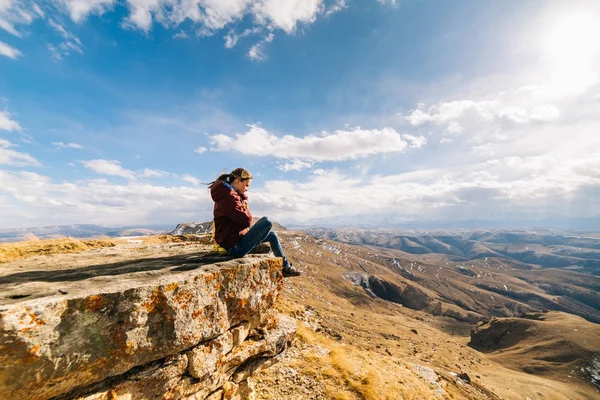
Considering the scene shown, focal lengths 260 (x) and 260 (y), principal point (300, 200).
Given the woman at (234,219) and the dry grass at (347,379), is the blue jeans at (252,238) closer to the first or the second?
the woman at (234,219)

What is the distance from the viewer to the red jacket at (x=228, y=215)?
9.92 m

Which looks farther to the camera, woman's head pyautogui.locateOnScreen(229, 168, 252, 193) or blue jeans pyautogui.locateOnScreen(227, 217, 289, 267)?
woman's head pyautogui.locateOnScreen(229, 168, 252, 193)

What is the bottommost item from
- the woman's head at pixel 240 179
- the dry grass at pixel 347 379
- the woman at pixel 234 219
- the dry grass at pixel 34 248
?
the dry grass at pixel 347 379

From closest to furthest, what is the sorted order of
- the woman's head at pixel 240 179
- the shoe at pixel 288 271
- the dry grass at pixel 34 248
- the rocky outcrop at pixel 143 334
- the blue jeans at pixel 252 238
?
the rocky outcrop at pixel 143 334 → the blue jeans at pixel 252 238 → the woman's head at pixel 240 179 → the shoe at pixel 288 271 → the dry grass at pixel 34 248

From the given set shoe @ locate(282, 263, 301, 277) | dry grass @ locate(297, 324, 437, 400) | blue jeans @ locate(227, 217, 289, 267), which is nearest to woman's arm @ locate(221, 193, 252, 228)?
blue jeans @ locate(227, 217, 289, 267)

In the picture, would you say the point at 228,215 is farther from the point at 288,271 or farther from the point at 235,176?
the point at 288,271

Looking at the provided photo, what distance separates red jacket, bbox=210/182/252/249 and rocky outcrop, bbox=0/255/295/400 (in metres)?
1.03

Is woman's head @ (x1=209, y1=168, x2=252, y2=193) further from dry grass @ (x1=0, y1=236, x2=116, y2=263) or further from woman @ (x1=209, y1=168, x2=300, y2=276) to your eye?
dry grass @ (x1=0, y1=236, x2=116, y2=263)

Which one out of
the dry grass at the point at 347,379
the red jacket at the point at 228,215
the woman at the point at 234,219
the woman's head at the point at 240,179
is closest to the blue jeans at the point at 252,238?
the woman at the point at 234,219

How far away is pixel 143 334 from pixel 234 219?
4582 mm

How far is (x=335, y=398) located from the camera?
14.0 metres

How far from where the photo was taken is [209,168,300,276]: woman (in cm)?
995

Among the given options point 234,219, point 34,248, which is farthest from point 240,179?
point 34,248

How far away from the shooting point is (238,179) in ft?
34.9
